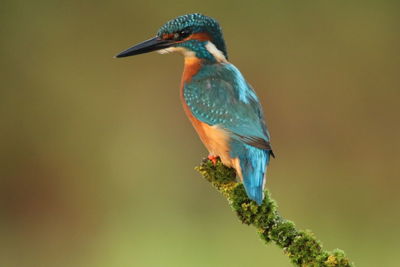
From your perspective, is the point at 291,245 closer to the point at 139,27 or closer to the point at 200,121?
the point at 200,121

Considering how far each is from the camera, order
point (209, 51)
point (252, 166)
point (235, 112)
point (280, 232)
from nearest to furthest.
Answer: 1. point (280, 232)
2. point (252, 166)
3. point (235, 112)
4. point (209, 51)

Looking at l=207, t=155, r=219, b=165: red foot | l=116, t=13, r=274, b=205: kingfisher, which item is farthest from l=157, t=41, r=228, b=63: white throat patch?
l=207, t=155, r=219, b=165: red foot

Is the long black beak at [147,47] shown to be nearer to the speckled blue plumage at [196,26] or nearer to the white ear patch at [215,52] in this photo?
the speckled blue plumage at [196,26]

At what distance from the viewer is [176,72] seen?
4.22 metres

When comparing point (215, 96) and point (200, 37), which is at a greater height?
point (200, 37)

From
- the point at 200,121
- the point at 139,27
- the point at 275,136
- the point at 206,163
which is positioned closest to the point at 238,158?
the point at 206,163

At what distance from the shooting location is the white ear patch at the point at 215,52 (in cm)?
182

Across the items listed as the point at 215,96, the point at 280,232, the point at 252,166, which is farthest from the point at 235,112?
the point at 280,232

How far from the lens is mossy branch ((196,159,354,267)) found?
132 centimetres

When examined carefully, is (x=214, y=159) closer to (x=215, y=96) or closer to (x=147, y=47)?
(x=215, y=96)

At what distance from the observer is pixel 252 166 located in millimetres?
1589

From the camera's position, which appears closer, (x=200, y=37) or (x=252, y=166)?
(x=252, y=166)

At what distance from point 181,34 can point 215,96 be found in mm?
193

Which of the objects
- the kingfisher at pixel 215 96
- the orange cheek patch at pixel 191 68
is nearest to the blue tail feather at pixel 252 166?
the kingfisher at pixel 215 96
